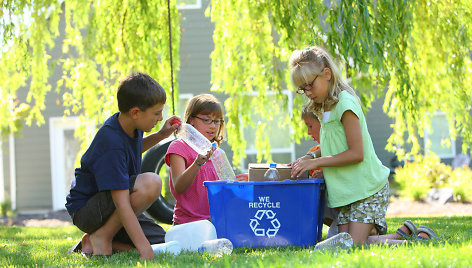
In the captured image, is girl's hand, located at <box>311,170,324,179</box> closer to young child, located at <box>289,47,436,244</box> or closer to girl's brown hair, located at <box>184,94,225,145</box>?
young child, located at <box>289,47,436,244</box>

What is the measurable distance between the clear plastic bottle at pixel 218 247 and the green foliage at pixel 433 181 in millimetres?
8275

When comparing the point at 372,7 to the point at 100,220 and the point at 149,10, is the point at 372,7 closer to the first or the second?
the point at 149,10

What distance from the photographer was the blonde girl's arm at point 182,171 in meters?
3.78

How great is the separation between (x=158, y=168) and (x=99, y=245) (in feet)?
7.08

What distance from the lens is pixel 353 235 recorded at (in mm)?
3662

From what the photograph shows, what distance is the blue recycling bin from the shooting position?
3.61 metres

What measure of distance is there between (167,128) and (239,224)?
87 centimetres

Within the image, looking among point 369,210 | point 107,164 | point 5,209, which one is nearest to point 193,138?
point 107,164

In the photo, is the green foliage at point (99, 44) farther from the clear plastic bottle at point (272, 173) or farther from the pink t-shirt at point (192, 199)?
the clear plastic bottle at point (272, 173)

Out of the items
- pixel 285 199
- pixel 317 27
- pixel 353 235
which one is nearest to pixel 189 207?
pixel 285 199

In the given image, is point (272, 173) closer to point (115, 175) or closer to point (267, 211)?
point (267, 211)

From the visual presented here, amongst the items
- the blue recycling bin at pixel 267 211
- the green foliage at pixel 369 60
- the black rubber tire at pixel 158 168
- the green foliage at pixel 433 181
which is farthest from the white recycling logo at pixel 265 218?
the green foliage at pixel 433 181

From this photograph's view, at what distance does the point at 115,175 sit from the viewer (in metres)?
3.38

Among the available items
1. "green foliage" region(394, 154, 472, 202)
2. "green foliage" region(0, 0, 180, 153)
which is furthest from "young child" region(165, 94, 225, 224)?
"green foliage" region(394, 154, 472, 202)
